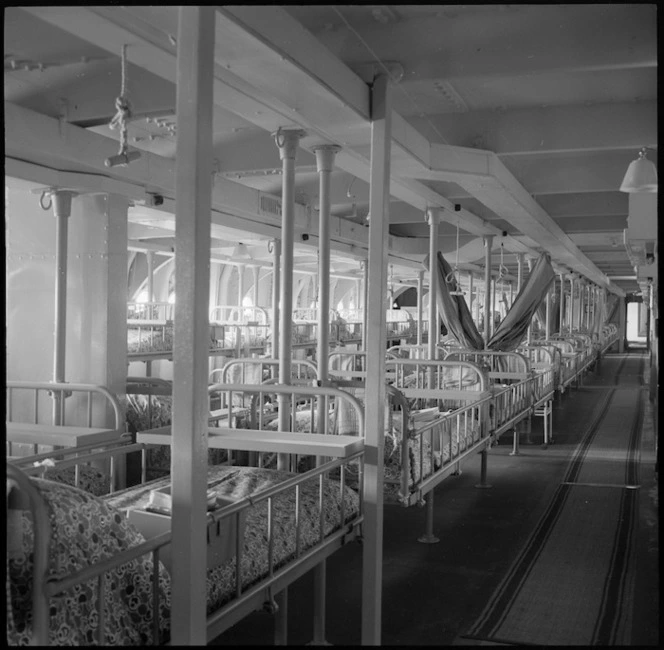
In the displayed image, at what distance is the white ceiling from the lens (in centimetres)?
338

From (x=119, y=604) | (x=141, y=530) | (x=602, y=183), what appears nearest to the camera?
(x=119, y=604)

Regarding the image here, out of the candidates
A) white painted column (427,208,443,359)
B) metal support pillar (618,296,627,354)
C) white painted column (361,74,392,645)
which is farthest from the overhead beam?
metal support pillar (618,296,627,354)

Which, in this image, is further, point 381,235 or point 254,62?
point 381,235

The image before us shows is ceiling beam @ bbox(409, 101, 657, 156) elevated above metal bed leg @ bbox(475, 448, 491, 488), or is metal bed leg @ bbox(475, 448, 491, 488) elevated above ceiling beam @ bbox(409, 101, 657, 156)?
ceiling beam @ bbox(409, 101, 657, 156)

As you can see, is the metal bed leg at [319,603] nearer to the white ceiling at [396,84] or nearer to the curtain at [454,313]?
the white ceiling at [396,84]

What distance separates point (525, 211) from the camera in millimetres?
8680

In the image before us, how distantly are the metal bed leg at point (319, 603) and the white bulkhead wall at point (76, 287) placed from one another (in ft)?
9.96

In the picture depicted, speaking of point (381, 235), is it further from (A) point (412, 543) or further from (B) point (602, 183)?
(B) point (602, 183)

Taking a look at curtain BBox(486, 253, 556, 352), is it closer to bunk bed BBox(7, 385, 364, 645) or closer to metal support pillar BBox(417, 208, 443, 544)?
metal support pillar BBox(417, 208, 443, 544)

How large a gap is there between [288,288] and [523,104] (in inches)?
105

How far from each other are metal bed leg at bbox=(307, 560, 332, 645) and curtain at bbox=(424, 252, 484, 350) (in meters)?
5.87

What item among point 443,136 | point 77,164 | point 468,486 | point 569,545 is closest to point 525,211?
point 443,136

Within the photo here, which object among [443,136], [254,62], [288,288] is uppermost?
[443,136]

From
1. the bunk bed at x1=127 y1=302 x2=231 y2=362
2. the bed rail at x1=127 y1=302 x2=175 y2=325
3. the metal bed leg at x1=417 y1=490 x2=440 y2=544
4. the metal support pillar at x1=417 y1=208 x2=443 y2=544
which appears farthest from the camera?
the bed rail at x1=127 y1=302 x2=175 y2=325
